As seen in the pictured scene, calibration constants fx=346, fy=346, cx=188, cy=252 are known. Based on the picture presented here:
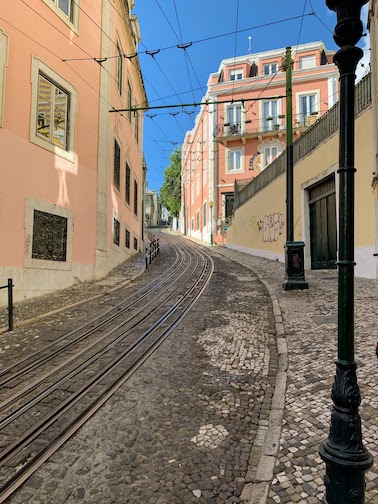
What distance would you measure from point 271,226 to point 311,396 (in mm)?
15425

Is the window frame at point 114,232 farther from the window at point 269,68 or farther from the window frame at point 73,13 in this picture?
the window at point 269,68

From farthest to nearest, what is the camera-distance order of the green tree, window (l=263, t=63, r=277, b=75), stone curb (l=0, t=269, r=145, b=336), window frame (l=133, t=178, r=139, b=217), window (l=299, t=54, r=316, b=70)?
the green tree, window (l=263, t=63, r=277, b=75), window (l=299, t=54, r=316, b=70), window frame (l=133, t=178, r=139, b=217), stone curb (l=0, t=269, r=145, b=336)

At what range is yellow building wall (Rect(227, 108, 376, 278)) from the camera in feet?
32.3

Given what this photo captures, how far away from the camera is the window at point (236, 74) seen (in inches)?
1346

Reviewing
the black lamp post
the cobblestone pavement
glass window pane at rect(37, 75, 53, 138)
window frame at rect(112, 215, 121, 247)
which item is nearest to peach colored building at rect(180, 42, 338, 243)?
window frame at rect(112, 215, 121, 247)

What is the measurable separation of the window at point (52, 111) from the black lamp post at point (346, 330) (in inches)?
371

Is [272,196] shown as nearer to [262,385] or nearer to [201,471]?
[262,385]

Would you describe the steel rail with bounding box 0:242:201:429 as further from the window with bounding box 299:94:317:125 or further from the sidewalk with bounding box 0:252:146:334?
the window with bounding box 299:94:317:125

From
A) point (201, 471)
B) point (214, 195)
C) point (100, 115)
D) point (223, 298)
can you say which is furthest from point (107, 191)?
point (214, 195)

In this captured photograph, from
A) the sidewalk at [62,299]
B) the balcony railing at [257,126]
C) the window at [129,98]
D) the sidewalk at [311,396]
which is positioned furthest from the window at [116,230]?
the balcony railing at [257,126]

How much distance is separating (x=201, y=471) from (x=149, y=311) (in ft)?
17.3

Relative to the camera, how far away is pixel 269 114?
32844 millimetres

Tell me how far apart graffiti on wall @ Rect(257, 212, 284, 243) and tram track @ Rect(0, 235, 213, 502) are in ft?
34.9

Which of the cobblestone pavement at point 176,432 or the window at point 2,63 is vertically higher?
the window at point 2,63
